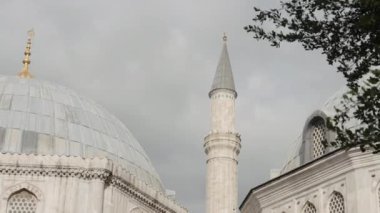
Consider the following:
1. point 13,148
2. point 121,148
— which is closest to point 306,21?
point 13,148

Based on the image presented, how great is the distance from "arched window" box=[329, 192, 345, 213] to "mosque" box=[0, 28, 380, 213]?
2cm

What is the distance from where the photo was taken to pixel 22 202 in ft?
60.5

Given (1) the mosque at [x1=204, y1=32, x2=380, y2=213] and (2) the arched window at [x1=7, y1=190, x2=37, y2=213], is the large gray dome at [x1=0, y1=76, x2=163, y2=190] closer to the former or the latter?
(2) the arched window at [x1=7, y1=190, x2=37, y2=213]

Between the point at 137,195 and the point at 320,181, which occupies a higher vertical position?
the point at 137,195

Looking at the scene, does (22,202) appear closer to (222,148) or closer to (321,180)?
(321,180)

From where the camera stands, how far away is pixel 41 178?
18.5m

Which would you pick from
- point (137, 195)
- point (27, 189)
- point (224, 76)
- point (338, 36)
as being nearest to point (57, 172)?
point (27, 189)

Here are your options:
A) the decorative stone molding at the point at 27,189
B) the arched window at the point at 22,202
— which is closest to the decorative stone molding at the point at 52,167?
the decorative stone molding at the point at 27,189

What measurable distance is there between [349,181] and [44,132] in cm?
839

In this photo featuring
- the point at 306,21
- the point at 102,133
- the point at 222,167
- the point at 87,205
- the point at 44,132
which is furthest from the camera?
the point at 222,167

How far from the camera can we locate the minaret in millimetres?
31375

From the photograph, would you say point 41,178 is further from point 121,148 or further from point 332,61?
point 332,61

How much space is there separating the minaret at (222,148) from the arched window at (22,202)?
44.8 ft

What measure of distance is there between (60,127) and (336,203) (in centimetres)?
805
